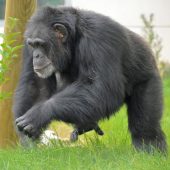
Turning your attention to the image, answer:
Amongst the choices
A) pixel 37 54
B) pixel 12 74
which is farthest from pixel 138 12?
pixel 37 54

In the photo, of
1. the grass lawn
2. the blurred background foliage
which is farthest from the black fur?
the blurred background foliage

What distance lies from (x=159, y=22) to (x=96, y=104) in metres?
9.50

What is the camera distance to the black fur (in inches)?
245

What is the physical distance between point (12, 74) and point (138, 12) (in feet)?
27.0

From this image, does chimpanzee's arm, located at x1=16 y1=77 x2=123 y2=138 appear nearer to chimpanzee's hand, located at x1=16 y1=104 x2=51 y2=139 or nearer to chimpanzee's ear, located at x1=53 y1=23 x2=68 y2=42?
chimpanzee's hand, located at x1=16 y1=104 x2=51 y2=139

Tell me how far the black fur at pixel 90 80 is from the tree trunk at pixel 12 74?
18.4 inches

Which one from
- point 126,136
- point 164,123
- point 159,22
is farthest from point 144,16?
point 126,136

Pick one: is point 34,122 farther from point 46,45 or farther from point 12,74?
point 12,74

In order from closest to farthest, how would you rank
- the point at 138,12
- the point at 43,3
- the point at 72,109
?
the point at 72,109 < the point at 43,3 < the point at 138,12

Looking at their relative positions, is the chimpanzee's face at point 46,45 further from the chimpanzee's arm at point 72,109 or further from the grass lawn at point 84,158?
the grass lawn at point 84,158

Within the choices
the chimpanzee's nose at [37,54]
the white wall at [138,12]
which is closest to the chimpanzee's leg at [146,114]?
the chimpanzee's nose at [37,54]

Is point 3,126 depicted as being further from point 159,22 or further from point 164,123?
point 159,22

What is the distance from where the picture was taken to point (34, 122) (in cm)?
609

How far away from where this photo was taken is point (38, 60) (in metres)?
6.57
